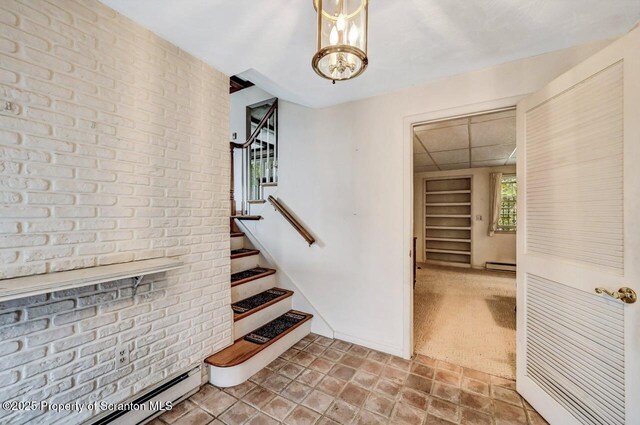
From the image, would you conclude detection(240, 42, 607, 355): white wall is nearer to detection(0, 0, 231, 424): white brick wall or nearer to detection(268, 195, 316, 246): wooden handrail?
detection(268, 195, 316, 246): wooden handrail

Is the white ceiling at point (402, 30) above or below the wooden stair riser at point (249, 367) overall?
above

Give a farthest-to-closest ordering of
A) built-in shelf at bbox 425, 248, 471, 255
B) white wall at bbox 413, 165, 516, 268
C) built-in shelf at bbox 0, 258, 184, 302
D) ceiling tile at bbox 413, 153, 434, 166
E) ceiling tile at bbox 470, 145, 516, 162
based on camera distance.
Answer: built-in shelf at bbox 425, 248, 471, 255, white wall at bbox 413, 165, 516, 268, ceiling tile at bbox 413, 153, 434, 166, ceiling tile at bbox 470, 145, 516, 162, built-in shelf at bbox 0, 258, 184, 302

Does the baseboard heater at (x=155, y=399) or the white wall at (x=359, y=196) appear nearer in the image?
the baseboard heater at (x=155, y=399)

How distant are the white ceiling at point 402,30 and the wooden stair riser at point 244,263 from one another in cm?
197

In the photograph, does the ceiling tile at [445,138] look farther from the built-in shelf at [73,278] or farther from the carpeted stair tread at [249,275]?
the built-in shelf at [73,278]

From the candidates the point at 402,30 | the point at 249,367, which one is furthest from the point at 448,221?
the point at 249,367

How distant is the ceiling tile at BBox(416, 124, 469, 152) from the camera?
3.32 metres

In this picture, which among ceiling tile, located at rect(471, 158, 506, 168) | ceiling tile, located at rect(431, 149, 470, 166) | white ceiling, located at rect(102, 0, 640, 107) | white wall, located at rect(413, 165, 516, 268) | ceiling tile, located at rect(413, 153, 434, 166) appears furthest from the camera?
white wall, located at rect(413, 165, 516, 268)

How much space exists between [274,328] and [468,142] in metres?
3.75

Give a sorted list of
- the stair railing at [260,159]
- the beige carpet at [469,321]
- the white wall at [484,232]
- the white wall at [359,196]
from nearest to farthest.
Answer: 1. the white wall at [359,196]
2. the beige carpet at [469,321]
3. the stair railing at [260,159]
4. the white wall at [484,232]

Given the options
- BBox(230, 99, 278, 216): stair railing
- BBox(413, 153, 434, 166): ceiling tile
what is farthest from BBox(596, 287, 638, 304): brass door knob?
BBox(413, 153, 434, 166): ceiling tile

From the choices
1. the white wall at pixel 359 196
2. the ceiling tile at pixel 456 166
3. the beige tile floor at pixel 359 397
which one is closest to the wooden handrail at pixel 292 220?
the white wall at pixel 359 196

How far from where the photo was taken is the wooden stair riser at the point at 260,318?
90.9 inches

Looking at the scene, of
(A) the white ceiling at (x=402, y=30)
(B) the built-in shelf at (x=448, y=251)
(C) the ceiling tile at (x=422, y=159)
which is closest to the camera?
(A) the white ceiling at (x=402, y=30)
